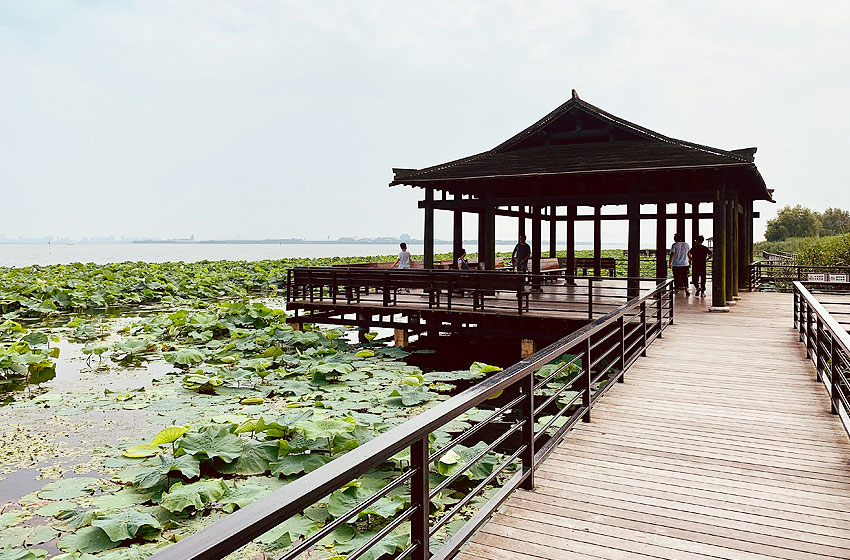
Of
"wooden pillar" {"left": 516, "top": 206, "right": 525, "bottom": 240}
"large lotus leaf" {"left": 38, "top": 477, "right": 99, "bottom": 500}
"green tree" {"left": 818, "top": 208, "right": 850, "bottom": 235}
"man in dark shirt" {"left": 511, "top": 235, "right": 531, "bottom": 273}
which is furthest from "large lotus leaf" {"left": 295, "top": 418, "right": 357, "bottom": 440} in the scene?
"green tree" {"left": 818, "top": 208, "right": 850, "bottom": 235}

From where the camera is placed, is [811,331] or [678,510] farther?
[811,331]

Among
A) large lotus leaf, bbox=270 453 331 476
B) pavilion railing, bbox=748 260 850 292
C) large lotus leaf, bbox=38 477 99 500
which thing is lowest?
large lotus leaf, bbox=38 477 99 500

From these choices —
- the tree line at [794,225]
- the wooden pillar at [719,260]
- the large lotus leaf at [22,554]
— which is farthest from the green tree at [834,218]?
the large lotus leaf at [22,554]

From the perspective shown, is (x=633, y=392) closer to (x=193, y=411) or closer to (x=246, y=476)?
(x=246, y=476)

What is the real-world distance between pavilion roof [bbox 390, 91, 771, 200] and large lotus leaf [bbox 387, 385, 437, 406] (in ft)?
18.4

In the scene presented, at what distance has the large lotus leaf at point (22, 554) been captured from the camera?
3.46 metres

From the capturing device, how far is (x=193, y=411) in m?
6.90

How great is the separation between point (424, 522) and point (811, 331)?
6.69 meters

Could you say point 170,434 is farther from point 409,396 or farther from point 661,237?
point 661,237

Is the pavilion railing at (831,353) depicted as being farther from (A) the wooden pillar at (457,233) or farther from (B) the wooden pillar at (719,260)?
(A) the wooden pillar at (457,233)

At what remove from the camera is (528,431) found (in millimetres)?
3447

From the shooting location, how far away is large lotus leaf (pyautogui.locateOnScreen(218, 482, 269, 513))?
4.26 meters

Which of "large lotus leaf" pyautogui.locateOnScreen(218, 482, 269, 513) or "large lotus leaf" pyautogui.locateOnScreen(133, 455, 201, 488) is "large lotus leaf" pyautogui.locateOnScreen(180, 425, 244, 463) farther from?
"large lotus leaf" pyautogui.locateOnScreen(218, 482, 269, 513)

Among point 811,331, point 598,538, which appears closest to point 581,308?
point 811,331
